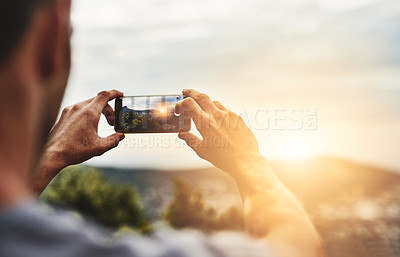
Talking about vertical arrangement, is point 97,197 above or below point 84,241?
below

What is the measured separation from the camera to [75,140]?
323 cm

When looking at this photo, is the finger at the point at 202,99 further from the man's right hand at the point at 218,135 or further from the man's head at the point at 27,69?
the man's head at the point at 27,69

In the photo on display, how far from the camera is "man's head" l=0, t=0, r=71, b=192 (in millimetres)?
1087

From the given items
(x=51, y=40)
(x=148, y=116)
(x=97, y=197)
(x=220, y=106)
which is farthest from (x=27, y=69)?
(x=97, y=197)

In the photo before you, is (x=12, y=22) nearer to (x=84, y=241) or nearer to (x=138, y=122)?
(x=84, y=241)

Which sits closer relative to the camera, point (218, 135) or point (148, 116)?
point (218, 135)

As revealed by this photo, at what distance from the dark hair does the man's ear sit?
1.8 inches

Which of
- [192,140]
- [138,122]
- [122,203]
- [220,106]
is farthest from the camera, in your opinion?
[122,203]

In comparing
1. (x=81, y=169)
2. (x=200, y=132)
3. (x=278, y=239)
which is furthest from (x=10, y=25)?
(x=81, y=169)

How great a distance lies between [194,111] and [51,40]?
2140 millimetres

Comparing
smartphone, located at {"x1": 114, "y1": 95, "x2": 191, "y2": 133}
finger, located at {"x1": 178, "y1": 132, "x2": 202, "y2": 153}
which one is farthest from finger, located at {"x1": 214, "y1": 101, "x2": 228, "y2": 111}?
smartphone, located at {"x1": 114, "y1": 95, "x2": 191, "y2": 133}

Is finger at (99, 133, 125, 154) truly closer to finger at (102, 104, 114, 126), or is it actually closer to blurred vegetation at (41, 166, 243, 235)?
finger at (102, 104, 114, 126)

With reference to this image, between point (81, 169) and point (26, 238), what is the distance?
68363 mm

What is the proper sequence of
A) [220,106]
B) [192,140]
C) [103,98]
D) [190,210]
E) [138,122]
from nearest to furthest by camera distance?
[220,106] → [192,140] → [103,98] → [138,122] → [190,210]
